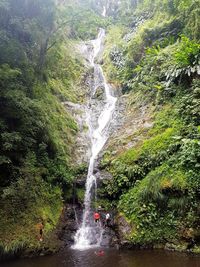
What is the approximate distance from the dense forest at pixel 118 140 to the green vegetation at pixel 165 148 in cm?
4

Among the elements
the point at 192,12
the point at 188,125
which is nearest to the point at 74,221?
the point at 188,125

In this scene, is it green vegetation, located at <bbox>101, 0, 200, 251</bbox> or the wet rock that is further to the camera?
the wet rock

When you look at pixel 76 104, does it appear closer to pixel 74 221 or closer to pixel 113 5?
pixel 74 221

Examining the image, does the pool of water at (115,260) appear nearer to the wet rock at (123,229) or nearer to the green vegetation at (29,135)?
the wet rock at (123,229)

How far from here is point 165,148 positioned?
1446 centimetres

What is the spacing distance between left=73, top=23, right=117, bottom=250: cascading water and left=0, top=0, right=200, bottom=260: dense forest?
0.75m

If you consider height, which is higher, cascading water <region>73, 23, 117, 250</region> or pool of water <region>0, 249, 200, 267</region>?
cascading water <region>73, 23, 117, 250</region>

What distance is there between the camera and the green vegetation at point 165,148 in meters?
12.0

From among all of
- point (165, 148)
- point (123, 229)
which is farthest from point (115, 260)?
point (165, 148)

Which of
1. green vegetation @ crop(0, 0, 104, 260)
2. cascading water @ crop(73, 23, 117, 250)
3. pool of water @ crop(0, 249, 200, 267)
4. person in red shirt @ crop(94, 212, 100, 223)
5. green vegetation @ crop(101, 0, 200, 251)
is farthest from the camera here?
person in red shirt @ crop(94, 212, 100, 223)

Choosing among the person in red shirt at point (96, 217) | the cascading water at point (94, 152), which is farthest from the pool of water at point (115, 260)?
the person in red shirt at point (96, 217)

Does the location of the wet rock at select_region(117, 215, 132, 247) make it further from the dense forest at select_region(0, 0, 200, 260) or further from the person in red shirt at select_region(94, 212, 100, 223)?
the person in red shirt at select_region(94, 212, 100, 223)

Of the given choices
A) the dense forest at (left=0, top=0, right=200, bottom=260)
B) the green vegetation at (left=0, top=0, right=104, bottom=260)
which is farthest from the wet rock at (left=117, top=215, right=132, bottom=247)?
the green vegetation at (left=0, top=0, right=104, bottom=260)

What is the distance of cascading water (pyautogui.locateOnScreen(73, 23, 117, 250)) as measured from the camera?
13039mm
